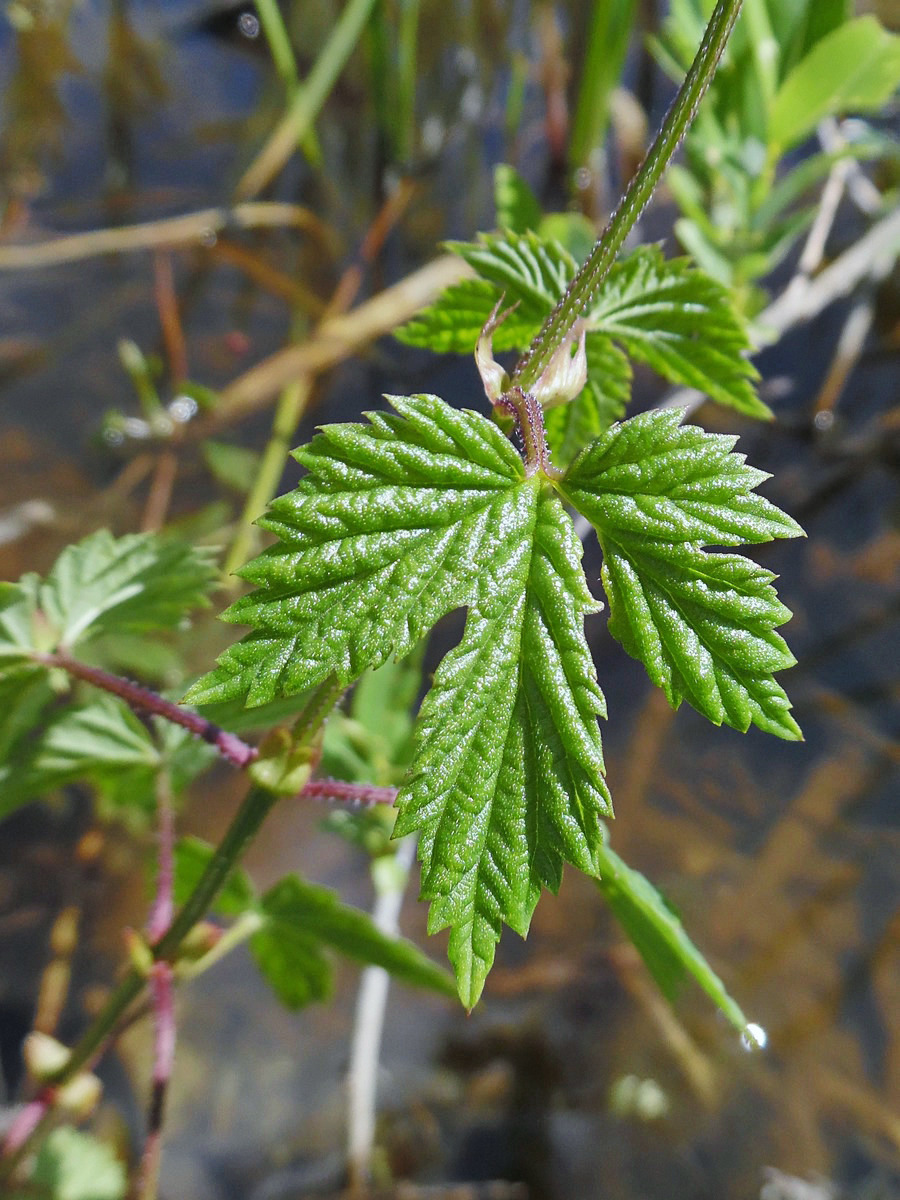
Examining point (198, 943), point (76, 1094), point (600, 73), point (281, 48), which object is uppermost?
point (281, 48)

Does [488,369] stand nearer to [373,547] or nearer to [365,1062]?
[373,547]

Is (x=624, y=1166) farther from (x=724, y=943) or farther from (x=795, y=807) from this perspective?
(x=795, y=807)

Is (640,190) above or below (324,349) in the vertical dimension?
below

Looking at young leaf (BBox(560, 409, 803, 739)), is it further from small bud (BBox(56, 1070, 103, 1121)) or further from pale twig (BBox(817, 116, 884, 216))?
pale twig (BBox(817, 116, 884, 216))

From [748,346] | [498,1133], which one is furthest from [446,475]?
[498,1133]

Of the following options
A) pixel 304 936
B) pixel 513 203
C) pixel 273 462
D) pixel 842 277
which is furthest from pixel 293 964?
pixel 842 277

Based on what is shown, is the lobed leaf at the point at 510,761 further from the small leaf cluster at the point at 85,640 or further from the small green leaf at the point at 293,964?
the small green leaf at the point at 293,964

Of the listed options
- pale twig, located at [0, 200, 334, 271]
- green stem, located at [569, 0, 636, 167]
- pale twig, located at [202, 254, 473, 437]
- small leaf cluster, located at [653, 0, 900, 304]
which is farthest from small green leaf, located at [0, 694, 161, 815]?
green stem, located at [569, 0, 636, 167]
